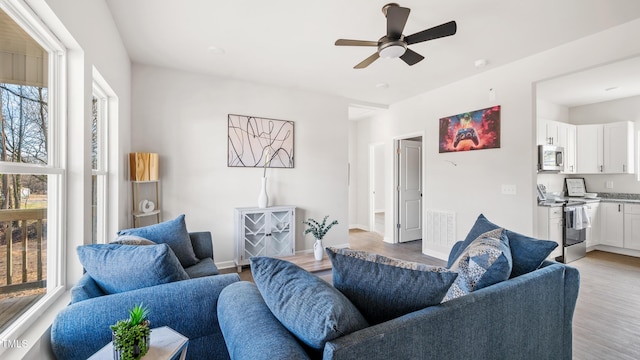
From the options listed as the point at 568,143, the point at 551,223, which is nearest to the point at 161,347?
the point at 551,223

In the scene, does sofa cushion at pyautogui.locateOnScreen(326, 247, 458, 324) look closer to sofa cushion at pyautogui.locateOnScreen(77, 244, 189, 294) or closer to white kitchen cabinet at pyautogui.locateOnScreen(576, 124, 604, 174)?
sofa cushion at pyautogui.locateOnScreen(77, 244, 189, 294)

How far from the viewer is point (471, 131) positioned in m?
3.67

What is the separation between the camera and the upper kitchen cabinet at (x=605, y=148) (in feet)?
A: 14.2

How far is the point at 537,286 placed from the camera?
1294 millimetres

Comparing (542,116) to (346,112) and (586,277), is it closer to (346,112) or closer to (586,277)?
(586,277)

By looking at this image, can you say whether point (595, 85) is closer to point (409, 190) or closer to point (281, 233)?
point (409, 190)

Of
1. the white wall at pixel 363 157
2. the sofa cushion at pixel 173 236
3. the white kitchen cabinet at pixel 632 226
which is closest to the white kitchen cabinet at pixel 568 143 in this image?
the white kitchen cabinet at pixel 632 226

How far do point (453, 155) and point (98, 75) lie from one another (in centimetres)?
411

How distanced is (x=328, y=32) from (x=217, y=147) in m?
2.07

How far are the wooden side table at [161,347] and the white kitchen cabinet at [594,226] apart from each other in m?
5.80

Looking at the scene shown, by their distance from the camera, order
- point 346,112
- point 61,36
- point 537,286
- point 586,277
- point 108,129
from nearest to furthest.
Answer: point 537,286, point 61,36, point 108,129, point 586,277, point 346,112

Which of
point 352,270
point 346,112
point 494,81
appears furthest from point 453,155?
point 352,270

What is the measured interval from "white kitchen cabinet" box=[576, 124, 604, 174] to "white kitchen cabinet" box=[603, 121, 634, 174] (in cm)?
6

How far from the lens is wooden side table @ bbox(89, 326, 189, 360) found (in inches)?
32.8
